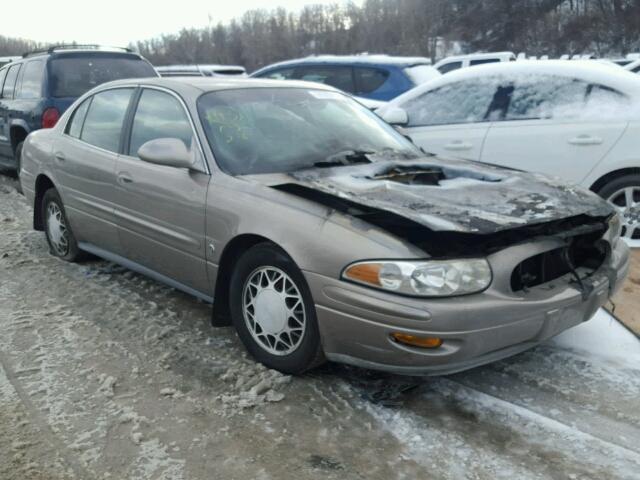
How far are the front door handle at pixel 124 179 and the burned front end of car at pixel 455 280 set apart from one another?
1345mm

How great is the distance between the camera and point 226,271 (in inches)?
143

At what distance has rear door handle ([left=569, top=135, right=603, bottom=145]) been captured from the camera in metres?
5.32

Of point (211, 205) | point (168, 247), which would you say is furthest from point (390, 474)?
point (168, 247)

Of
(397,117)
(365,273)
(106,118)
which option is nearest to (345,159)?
(365,273)

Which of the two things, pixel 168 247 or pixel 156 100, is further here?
pixel 156 100

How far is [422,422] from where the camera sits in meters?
2.99

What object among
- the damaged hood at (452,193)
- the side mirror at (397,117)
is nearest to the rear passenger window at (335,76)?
the side mirror at (397,117)

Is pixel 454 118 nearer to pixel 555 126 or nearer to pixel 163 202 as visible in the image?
pixel 555 126

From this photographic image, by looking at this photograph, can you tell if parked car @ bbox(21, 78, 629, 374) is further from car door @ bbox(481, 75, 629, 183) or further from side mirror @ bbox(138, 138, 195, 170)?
car door @ bbox(481, 75, 629, 183)

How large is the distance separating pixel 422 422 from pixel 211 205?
5.20ft

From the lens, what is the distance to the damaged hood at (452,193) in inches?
116

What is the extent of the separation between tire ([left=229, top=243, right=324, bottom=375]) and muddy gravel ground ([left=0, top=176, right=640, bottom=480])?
0.12 meters

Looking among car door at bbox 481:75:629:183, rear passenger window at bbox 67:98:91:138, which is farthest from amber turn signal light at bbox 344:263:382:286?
car door at bbox 481:75:629:183

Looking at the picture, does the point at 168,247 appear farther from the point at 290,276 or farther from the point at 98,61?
the point at 98,61
